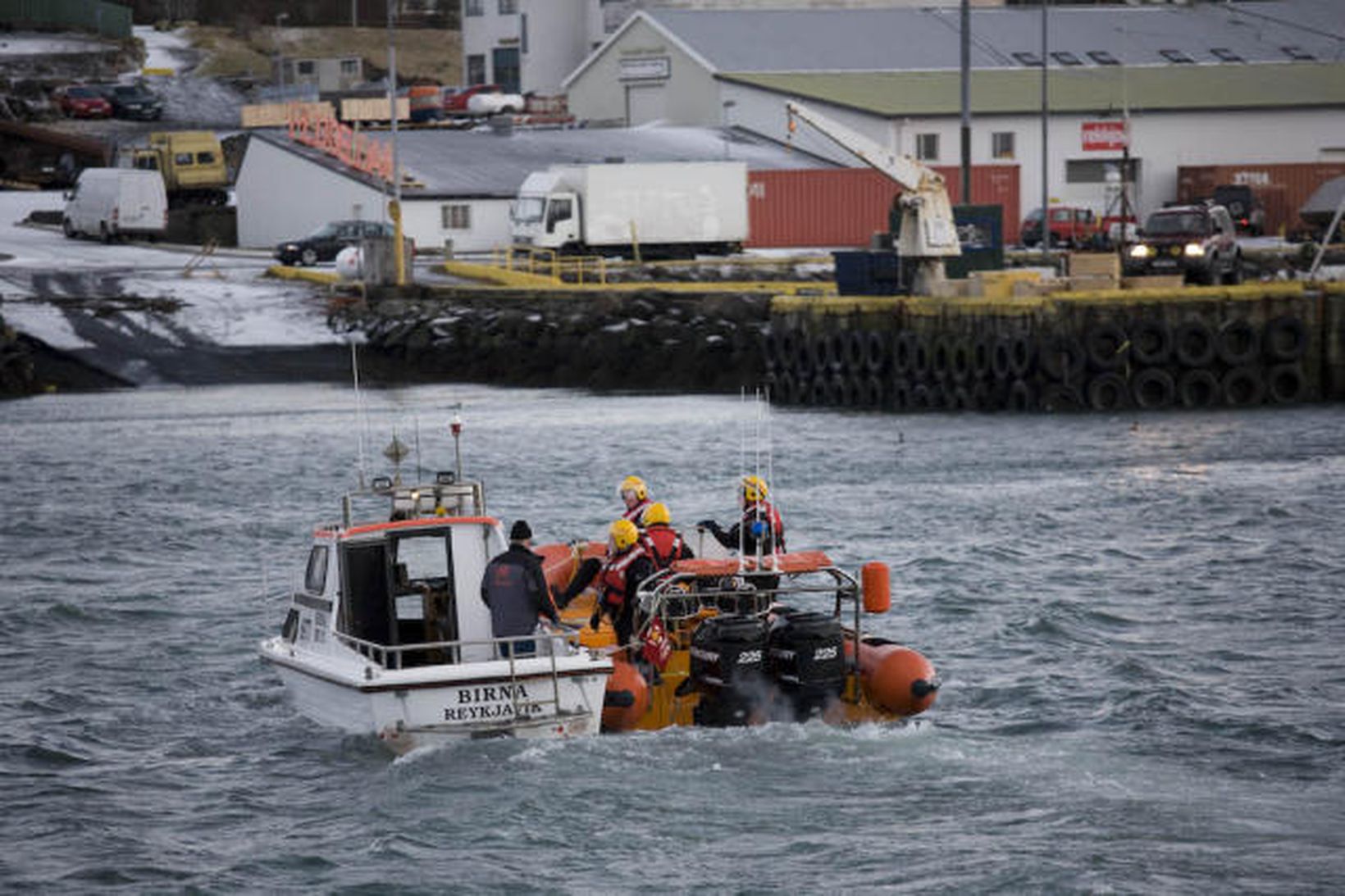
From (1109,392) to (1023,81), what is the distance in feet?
109

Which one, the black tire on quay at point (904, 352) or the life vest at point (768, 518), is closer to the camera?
the life vest at point (768, 518)

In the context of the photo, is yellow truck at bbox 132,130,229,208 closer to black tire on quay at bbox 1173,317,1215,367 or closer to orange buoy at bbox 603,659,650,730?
black tire on quay at bbox 1173,317,1215,367

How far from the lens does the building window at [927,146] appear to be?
67.2 metres

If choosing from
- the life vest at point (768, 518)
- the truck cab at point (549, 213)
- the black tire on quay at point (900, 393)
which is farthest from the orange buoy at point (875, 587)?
the truck cab at point (549, 213)

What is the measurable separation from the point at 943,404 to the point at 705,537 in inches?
946

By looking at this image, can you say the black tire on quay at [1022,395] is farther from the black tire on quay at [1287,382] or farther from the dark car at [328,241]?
the dark car at [328,241]

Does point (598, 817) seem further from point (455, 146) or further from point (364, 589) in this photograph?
point (455, 146)

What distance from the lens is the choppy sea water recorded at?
548 inches

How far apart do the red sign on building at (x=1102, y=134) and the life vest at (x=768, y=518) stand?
48497mm

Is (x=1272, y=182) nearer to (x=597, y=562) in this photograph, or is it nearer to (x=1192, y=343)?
(x=1192, y=343)

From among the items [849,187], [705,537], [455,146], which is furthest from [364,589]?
[455,146]

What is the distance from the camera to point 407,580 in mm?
16844

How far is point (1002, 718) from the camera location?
17.4 m

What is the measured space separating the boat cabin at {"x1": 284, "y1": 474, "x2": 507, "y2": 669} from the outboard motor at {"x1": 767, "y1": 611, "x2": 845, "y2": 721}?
2.00 m
